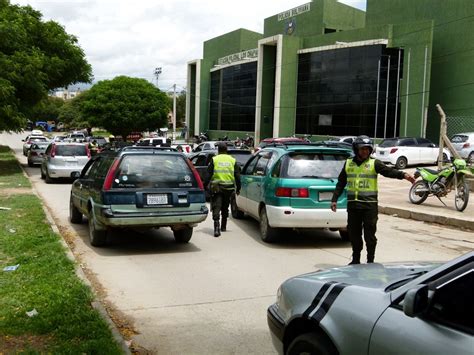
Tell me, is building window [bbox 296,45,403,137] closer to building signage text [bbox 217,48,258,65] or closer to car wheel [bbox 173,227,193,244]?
building signage text [bbox 217,48,258,65]

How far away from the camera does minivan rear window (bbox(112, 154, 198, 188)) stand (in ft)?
27.3

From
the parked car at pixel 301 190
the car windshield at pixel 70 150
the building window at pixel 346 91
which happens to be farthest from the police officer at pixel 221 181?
the building window at pixel 346 91

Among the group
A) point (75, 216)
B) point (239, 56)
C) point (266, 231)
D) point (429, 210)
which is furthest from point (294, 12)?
point (266, 231)

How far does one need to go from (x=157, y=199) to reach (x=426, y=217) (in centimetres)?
684

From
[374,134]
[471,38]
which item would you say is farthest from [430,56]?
[374,134]

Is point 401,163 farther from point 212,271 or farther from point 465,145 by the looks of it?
point 212,271

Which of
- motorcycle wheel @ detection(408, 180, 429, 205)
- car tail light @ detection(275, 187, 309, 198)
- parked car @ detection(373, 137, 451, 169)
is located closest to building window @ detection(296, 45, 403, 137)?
parked car @ detection(373, 137, 451, 169)

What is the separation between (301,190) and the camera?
8664 mm

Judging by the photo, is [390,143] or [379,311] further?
[390,143]

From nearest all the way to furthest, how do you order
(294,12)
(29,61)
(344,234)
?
(344,234)
(29,61)
(294,12)

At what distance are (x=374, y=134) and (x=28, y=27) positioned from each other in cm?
3057

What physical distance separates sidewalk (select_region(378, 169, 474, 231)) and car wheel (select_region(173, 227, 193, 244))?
234 inches

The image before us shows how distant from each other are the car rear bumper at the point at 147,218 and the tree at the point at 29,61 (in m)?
14.7

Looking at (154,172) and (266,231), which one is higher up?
(154,172)
